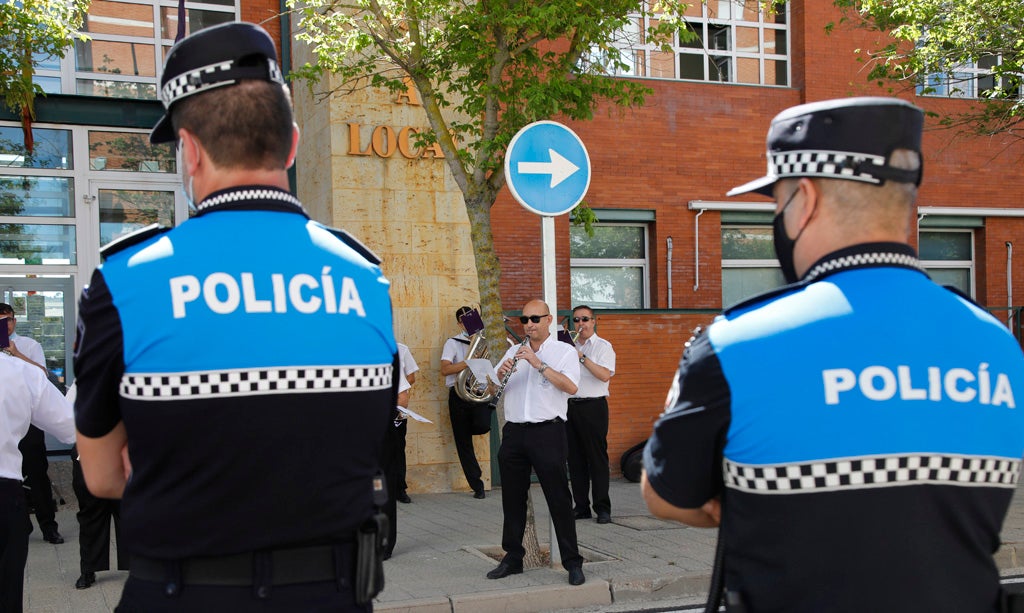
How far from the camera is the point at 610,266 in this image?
50.3ft

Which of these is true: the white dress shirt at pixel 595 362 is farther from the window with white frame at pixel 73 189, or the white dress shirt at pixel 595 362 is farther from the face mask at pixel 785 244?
the face mask at pixel 785 244

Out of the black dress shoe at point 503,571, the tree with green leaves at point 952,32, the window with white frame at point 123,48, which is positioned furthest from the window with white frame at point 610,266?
the black dress shoe at point 503,571

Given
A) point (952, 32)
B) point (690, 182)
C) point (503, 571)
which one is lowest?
point (503, 571)

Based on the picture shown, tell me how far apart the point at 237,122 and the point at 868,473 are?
164 cm

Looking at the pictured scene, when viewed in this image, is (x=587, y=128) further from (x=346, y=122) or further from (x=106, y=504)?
(x=106, y=504)

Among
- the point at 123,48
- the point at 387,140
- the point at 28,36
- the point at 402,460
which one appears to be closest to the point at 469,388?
the point at 402,460

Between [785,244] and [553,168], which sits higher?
[553,168]

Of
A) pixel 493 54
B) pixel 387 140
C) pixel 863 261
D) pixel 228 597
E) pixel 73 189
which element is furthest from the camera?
pixel 73 189

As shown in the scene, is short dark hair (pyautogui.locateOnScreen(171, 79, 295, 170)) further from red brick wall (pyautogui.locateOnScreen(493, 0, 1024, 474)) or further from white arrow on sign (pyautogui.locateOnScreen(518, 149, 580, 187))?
red brick wall (pyautogui.locateOnScreen(493, 0, 1024, 474))

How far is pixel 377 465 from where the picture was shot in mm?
2557

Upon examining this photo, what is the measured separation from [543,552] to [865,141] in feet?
22.8

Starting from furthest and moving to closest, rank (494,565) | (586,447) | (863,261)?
(586,447), (494,565), (863,261)

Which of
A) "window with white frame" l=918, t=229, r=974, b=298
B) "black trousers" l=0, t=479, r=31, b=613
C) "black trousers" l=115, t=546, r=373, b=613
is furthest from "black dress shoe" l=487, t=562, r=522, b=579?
"window with white frame" l=918, t=229, r=974, b=298

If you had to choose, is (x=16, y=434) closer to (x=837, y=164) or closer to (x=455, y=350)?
(x=837, y=164)
